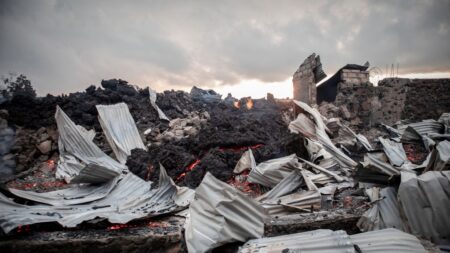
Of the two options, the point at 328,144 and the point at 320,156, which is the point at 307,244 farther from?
the point at 328,144

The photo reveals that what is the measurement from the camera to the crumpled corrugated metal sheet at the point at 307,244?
208 centimetres

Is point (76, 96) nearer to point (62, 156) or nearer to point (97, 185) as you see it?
point (62, 156)

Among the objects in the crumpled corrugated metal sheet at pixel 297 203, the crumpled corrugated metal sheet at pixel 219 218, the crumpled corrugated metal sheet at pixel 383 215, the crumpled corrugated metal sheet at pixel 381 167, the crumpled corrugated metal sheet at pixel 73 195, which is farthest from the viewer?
the crumpled corrugated metal sheet at pixel 73 195

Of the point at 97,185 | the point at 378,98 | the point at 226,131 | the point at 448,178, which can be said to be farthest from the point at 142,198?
the point at 378,98

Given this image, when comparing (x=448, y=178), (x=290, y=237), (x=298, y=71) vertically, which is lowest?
(x=290, y=237)

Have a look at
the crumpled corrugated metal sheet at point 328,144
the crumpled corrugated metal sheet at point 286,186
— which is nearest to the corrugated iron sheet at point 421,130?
the crumpled corrugated metal sheet at point 328,144

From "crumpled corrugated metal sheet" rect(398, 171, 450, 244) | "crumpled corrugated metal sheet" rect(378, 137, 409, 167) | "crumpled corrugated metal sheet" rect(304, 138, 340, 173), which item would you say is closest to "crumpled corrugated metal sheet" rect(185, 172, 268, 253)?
"crumpled corrugated metal sheet" rect(398, 171, 450, 244)

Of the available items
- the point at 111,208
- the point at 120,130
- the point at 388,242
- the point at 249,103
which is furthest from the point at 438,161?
the point at 249,103

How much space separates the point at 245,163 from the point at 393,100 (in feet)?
25.0

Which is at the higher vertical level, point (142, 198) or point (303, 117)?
point (303, 117)

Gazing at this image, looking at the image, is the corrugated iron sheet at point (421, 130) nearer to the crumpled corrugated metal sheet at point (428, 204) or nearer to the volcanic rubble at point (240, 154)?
the volcanic rubble at point (240, 154)

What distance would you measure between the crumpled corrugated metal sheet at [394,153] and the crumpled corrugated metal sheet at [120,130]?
679 centimetres

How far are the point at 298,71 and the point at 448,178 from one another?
10.3 metres

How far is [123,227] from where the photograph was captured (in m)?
3.00
